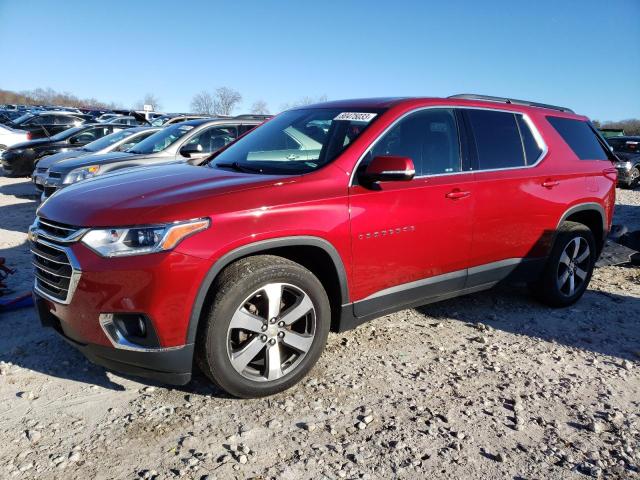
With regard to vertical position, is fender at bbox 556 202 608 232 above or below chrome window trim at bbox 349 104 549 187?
below

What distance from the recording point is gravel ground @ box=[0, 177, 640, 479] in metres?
2.40

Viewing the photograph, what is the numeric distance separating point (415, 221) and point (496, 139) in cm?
120

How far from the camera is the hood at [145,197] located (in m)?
2.59

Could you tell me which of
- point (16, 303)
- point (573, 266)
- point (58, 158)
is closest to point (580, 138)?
point (573, 266)

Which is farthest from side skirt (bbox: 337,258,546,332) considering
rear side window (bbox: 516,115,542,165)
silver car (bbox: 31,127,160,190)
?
silver car (bbox: 31,127,160,190)

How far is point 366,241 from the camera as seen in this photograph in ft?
10.3

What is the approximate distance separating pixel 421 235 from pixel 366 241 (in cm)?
49

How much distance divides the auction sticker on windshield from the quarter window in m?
0.18

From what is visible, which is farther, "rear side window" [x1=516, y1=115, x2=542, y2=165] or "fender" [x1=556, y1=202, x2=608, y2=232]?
"fender" [x1=556, y1=202, x2=608, y2=232]

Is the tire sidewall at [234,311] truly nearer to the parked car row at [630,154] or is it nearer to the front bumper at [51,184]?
the front bumper at [51,184]

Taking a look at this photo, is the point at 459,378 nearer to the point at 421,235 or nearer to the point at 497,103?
the point at 421,235

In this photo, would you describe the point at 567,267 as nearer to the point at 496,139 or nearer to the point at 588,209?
the point at 588,209

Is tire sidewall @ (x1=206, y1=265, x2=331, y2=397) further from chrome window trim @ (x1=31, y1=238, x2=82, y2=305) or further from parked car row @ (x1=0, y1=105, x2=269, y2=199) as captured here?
parked car row @ (x1=0, y1=105, x2=269, y2=199)

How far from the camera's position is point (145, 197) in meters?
2.77
